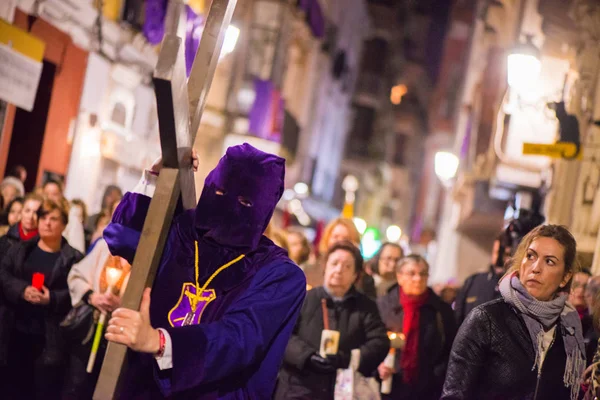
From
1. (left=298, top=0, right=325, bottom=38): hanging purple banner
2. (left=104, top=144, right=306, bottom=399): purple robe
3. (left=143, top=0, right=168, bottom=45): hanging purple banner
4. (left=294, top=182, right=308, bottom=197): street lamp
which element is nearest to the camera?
(left=104, top=144, right=306, bottom=399): purple robe

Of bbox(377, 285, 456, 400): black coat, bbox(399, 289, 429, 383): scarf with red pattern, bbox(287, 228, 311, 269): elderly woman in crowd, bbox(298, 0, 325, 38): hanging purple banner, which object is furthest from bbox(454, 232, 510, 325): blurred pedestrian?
bbox(298, 0, 325, 38): hanging purple banner

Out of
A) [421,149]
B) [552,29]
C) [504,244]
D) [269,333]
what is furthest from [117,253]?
[421,149]

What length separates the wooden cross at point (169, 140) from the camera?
10.8ft

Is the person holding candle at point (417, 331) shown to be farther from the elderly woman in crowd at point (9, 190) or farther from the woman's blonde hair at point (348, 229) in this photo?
the elderly woman in crowd at point (9, 190)

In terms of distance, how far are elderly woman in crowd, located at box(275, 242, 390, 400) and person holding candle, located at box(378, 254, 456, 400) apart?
488mm

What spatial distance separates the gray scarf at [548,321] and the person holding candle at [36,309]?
433 cm

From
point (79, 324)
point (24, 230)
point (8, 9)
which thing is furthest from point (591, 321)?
point (8, 9)

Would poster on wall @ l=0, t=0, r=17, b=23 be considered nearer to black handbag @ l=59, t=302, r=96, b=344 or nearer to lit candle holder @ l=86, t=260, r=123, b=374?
black handbag @ l=59, t=302, r=96, b=344

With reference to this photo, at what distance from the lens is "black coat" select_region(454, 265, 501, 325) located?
337 inches

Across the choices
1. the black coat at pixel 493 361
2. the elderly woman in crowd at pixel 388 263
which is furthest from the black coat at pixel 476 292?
the black coat at pixel 493 361

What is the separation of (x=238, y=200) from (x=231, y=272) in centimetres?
32

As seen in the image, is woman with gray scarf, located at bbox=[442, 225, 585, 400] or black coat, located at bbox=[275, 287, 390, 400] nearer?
woman with gray scarf, located at bbox=[442, 225, 585, 400]

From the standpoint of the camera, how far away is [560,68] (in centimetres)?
1694

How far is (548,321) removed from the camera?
16.8ft
